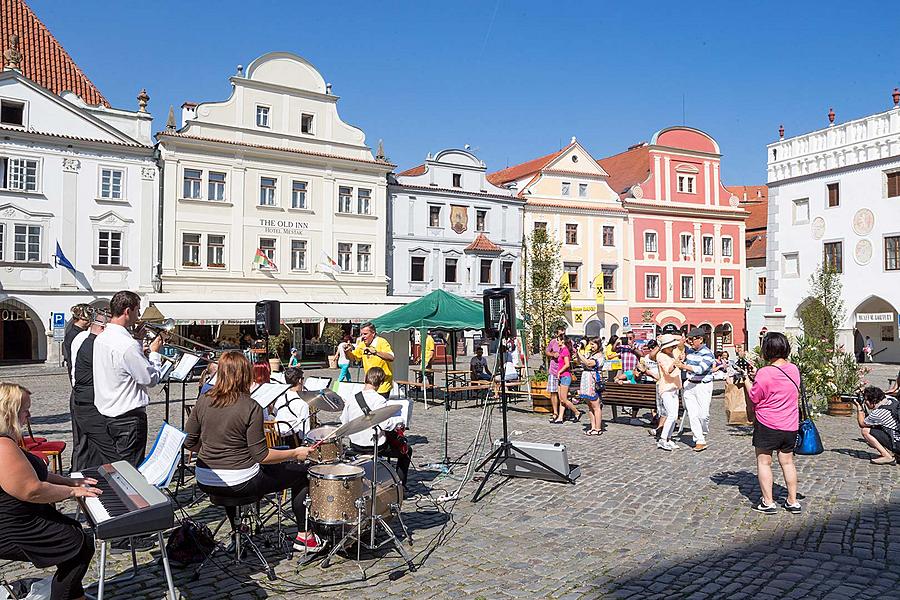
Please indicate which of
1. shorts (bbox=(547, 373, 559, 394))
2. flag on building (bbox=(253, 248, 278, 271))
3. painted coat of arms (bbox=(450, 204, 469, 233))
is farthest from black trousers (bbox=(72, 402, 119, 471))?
painted coat of arms (bbox=(450, 204, 469, 233))

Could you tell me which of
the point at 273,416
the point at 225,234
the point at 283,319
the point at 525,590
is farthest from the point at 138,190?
the point at 525,590

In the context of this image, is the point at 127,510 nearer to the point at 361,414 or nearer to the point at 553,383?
the point at 361,414

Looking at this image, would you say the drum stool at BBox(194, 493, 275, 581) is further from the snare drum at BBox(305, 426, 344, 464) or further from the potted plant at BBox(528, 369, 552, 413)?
the potted plant at BBox(528, 369, 552, 413)

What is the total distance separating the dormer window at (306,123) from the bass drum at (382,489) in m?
27.8

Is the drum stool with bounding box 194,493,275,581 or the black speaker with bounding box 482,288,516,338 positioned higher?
the black speaker with bounding box 482,288,516,338

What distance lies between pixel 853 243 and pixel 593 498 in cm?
3138

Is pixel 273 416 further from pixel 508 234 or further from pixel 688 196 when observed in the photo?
pixel 688 196

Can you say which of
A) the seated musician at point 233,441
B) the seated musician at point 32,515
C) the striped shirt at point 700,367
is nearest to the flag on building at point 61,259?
the striped shirt at point 700,367

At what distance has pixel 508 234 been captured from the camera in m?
37.7

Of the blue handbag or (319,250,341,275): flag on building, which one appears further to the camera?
(319,250,341,275): flag on building

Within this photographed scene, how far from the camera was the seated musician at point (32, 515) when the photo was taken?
3.71 meters

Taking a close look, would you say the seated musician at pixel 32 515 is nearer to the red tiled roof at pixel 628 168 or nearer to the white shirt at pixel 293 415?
the white shirt at pixel 293 415

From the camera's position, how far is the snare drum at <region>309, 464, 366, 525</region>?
500cm

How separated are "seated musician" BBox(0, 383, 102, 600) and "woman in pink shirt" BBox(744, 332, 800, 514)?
5.73 meters
